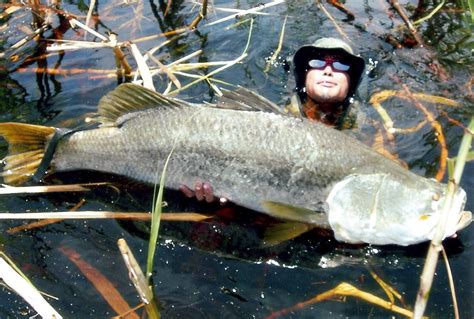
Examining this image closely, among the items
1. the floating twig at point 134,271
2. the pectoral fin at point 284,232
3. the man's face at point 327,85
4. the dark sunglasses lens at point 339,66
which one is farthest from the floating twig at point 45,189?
the dark sunglasses lens at point 339,66

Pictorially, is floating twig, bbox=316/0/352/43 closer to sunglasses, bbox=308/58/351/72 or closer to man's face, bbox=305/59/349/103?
sunglasses, bbox=308/58/351/72

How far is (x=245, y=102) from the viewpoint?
12.5 ft

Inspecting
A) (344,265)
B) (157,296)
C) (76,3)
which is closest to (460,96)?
(344,265)

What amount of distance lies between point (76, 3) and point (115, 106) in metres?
3.82

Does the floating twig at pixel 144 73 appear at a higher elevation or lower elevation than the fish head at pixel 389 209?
higher

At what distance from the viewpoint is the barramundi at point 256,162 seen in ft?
11.0

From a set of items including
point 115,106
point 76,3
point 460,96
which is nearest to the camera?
point 115,106

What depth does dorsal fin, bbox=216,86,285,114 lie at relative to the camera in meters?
3.78

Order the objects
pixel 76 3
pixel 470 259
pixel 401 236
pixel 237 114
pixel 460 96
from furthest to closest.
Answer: pixel 76 3
pixel 460 96
pixel 237 114
pixel 470 259
pixel 401 236

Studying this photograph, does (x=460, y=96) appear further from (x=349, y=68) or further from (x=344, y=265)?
(x=344, y=265)

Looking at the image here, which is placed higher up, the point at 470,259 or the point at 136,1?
the point at 136,1

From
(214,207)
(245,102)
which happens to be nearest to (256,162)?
(245,102)

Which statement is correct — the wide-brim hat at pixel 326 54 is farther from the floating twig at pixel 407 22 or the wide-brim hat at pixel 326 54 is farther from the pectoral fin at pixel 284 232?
the pectoral fin at pixel 284 232

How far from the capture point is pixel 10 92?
5.61 metres
